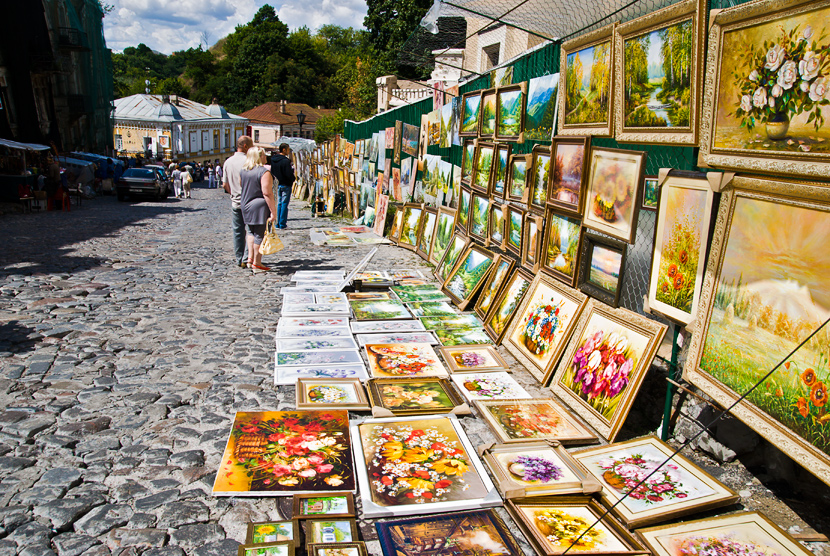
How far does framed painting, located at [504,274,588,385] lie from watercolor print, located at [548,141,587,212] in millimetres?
665

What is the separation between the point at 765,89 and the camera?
8.63ft

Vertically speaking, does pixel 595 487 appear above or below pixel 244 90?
below

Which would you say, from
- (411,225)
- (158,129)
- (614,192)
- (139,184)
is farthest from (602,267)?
Answer: (158,129)

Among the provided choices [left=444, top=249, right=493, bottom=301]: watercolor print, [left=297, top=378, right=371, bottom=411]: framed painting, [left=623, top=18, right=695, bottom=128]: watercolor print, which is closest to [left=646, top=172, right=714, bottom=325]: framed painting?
[left=623, top=18, right=695, bottom=128]: watercolor print

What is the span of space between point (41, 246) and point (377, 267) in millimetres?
6135

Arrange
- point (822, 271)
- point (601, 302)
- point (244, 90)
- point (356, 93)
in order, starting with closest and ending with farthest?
point (822, 271) → point (601, 302) → point (356, 93) → point (244, 90)

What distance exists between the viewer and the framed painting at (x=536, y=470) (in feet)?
9.79

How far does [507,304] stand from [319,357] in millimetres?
1800

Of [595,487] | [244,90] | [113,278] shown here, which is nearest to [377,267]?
[113,278]

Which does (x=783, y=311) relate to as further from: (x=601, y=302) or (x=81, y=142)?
(x=81, y=142)

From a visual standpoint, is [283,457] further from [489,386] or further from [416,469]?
[489,386]

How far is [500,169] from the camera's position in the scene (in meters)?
6.18

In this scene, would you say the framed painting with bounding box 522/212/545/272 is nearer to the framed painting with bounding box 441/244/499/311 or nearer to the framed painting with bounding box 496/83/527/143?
the framed painting with bounding box 441/244/499/311

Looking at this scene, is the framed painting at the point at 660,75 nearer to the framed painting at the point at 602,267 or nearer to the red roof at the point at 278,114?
the framed painting at the point at 602,267
